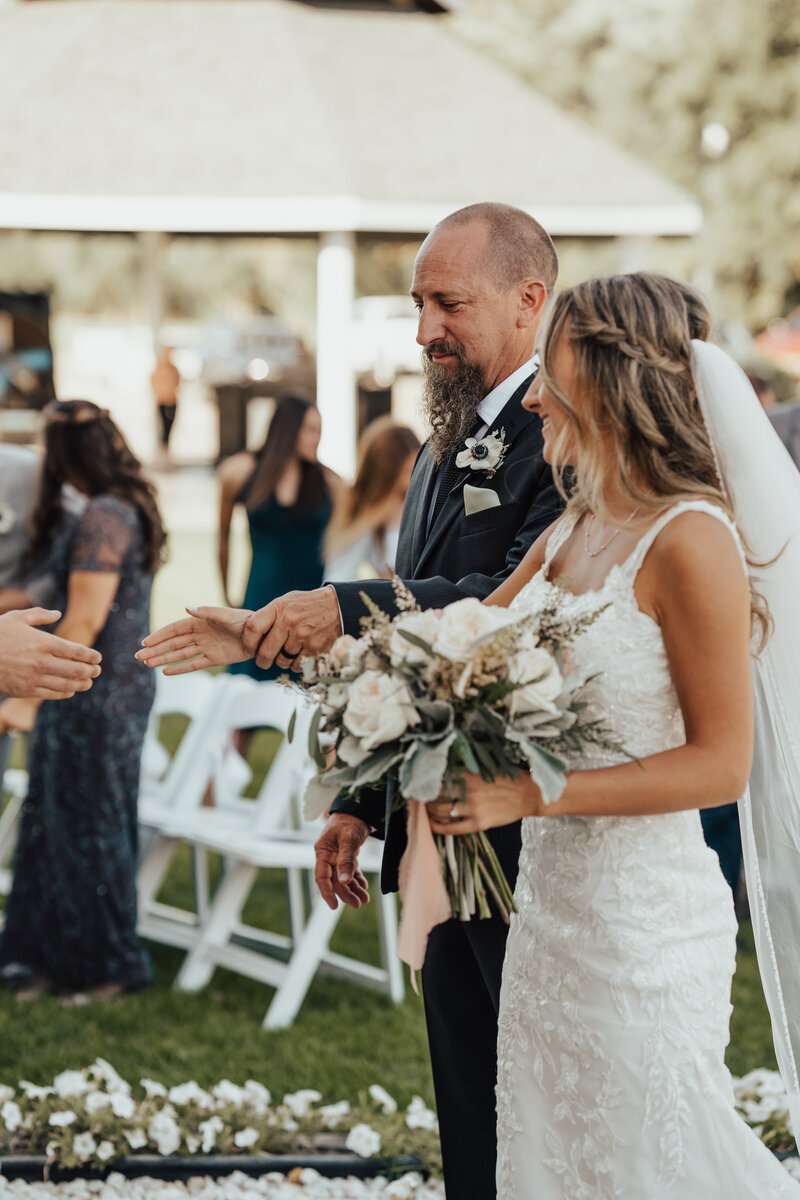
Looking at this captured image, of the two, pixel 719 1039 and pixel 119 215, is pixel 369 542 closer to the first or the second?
pixel 719 1039

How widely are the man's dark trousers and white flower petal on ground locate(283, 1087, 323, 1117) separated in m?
1.11

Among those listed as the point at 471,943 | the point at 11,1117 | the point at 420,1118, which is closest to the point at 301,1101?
the point at 420,1118

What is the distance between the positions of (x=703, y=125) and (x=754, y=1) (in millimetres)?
2763

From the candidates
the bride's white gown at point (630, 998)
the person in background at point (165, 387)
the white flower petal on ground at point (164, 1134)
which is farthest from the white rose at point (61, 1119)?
the person in background at point (165, 387)

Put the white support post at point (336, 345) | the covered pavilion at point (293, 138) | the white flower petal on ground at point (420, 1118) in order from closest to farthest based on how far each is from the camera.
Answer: the white flower petal on ground at point (420, 1118), the covered pavilion at point (293, 138), the white support post at point (336, 345)

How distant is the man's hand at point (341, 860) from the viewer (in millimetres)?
3084

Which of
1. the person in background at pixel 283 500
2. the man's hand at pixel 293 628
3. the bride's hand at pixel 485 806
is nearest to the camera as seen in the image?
the bride's hand at pixel 485 806

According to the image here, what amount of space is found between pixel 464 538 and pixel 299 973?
269cm

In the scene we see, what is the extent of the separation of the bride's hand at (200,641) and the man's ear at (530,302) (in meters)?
1.02

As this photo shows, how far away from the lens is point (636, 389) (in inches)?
100.0

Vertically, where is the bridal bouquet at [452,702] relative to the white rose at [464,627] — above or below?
below

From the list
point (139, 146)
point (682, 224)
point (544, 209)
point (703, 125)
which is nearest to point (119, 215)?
point (139, 146)

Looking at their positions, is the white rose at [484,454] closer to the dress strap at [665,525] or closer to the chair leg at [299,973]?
the dress strap at [665,525]

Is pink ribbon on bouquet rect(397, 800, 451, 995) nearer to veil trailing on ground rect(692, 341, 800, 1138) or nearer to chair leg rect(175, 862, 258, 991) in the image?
veil trailing on ground rect(692, 341, 800, 1138)
